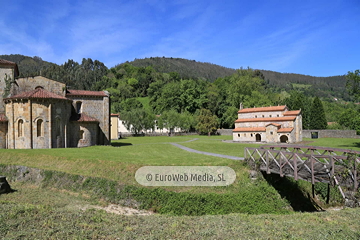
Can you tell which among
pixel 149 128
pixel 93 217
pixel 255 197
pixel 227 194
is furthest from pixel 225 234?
pixel 149 128

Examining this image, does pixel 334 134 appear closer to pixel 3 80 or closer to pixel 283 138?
pixel 283 138

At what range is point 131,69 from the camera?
575ft

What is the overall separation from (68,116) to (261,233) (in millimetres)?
32704

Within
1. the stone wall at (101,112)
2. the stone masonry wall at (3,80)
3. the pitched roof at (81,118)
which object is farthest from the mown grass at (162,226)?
the stone masonry wall at (3,80)

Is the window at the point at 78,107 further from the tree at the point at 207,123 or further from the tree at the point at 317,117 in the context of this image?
the tree at the point at 317,117

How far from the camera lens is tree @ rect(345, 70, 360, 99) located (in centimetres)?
3612

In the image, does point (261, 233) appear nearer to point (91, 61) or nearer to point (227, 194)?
point (227, 194)

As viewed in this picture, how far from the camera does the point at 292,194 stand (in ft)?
62.5

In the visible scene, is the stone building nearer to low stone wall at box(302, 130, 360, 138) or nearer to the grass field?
low stone wall at box(302, 130, 360, 138)

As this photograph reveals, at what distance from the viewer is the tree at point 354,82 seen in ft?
119

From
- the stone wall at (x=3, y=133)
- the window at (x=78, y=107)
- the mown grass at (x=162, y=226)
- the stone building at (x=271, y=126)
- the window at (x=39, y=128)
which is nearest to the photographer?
the mown grass at (x=162, y=226)

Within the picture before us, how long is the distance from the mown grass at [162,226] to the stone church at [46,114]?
74.5ft

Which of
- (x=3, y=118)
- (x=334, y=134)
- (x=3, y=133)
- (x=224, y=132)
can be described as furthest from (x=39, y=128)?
(x=334, y=134)

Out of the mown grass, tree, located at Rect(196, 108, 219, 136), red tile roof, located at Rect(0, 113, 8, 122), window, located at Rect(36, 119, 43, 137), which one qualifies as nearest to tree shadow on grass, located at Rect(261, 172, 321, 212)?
the mown grass
